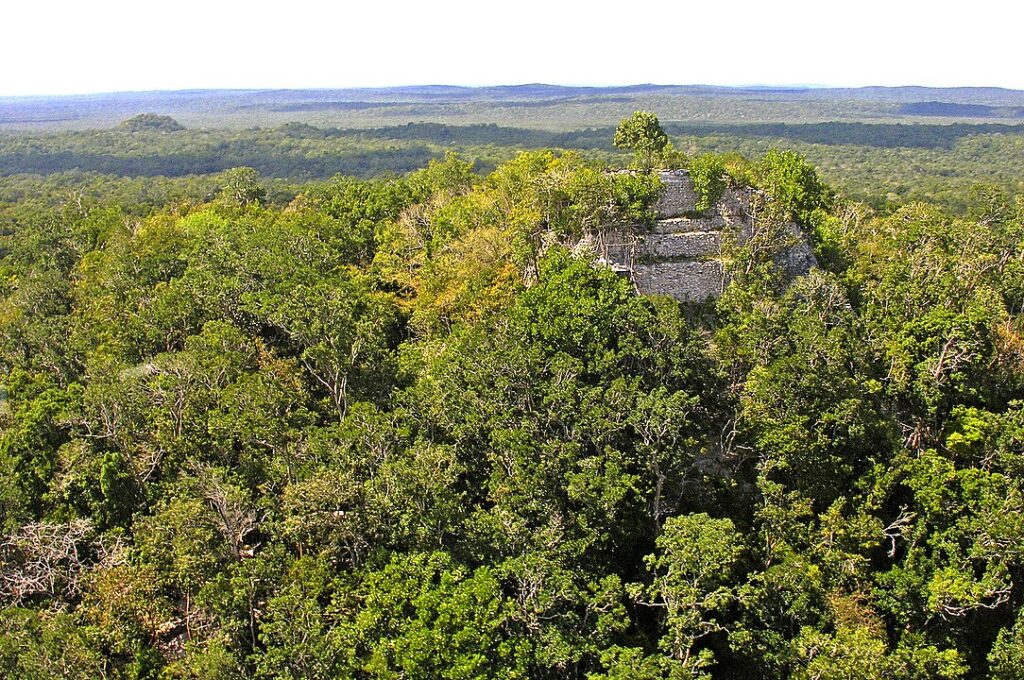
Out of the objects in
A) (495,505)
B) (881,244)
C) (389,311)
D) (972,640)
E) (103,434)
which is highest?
(881,244)

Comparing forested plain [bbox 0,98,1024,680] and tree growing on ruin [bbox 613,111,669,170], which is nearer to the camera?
forested plain [bbox 0,98,1024,680]

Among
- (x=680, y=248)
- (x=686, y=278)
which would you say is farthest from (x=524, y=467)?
(x=680, y=248)

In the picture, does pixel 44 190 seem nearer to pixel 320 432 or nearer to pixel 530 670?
pixel 320 432

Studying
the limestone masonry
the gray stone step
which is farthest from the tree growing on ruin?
the gray stone step

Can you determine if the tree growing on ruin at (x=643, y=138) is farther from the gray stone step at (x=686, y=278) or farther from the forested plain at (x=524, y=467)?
the gray stone step at (x=686, y=278)

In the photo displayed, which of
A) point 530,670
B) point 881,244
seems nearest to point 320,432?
point 530,670

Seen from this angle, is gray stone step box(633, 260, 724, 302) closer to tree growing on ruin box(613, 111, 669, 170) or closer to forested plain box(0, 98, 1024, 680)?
forested plain box(0, 98, 1024, 680)
